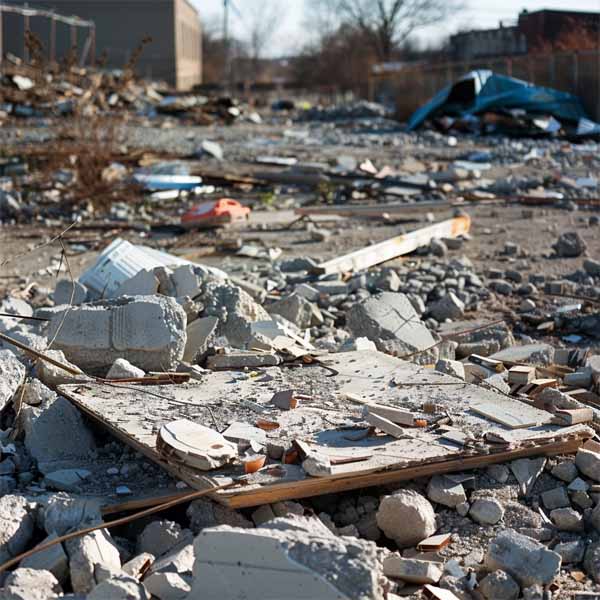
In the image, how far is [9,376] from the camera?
3908 mm

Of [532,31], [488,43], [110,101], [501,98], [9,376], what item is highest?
[488,43]

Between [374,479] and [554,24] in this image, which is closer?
[374,479]

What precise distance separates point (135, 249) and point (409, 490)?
366cm

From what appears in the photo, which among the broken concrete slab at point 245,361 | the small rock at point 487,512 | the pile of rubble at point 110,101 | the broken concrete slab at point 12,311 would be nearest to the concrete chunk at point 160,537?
the small rock at point 487,512

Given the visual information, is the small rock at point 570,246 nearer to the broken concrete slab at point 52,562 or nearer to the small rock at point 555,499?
the small rock at point 555,499

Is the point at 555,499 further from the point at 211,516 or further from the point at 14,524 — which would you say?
the point at 14,524

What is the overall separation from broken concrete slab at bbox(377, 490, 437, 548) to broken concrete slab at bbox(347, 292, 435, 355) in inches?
82.1

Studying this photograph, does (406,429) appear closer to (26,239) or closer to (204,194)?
(26,239)

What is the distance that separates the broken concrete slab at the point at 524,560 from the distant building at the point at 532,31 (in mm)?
34513

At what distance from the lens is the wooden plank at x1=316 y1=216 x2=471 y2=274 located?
752 centimetres

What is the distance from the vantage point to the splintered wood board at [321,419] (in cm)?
308

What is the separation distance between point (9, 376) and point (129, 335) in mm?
621

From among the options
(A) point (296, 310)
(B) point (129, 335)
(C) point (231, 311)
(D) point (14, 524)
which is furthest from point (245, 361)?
(D) point (14, 524)

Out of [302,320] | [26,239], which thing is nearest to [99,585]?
[302,320]
